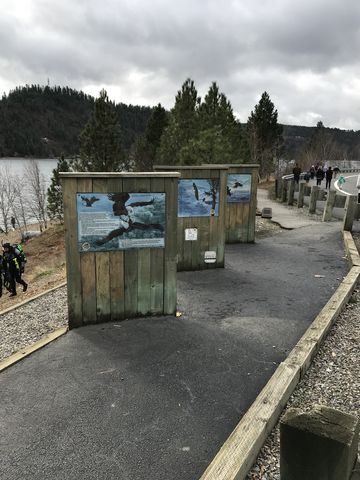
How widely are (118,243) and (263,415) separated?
3.04m

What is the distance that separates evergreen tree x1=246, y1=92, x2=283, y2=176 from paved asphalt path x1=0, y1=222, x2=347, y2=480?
41376 mm

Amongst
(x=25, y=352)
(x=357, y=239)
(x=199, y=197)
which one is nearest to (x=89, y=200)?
(x=25, y=352)

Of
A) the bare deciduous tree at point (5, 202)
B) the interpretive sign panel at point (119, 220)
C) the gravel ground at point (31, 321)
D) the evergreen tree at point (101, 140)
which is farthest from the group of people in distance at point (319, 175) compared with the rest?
the bare deciduous tree at point (5, 202)

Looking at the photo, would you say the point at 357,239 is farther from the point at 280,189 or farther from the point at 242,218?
the point at 280,189

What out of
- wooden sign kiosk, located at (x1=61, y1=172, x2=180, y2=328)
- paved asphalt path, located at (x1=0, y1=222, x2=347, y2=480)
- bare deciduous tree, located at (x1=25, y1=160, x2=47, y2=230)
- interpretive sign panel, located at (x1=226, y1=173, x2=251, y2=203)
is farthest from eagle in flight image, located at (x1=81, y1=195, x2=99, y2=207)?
bare deciduous tree, located at (x1=25, y1=160, x2=47, y2=230)

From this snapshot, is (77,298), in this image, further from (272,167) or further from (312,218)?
(272,167)

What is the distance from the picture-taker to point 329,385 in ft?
14.3

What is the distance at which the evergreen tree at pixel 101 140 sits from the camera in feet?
106

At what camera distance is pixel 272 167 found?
164 ft

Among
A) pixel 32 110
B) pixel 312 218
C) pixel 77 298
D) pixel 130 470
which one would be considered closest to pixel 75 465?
pixel 130 470

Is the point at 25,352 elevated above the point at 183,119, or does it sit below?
below

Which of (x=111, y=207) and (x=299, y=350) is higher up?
(x=111, y=207)

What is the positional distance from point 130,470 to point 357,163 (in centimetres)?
6345

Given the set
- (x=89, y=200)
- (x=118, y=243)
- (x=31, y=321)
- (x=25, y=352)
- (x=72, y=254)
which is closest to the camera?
(x=25, y=352)
